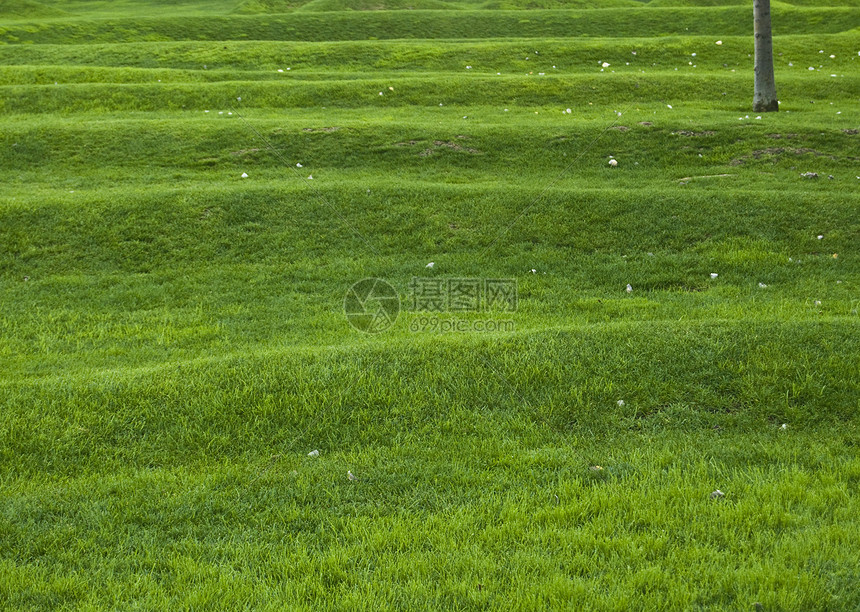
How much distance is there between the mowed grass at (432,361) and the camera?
416 centimetres

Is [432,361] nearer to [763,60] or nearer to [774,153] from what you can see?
[774,153]

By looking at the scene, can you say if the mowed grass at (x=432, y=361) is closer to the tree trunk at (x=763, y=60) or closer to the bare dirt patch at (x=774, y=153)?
the bare dirt patch at (x=774, y=153)

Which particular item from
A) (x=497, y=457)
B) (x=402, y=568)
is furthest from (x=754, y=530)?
(x=402, y=568)

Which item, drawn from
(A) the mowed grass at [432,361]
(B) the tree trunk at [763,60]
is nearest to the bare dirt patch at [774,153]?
(A) the mowed grass at [432,361]

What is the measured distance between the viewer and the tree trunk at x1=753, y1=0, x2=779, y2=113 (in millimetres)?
17391

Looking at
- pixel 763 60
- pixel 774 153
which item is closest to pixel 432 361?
pixel 774 153

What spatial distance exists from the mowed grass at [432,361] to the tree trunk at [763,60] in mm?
686

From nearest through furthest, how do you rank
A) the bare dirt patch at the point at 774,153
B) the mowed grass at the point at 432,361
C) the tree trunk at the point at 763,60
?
the mowed grass at the point at 432,361 < the bare dirt patch at the point at 774,153 < the tree trunk at the point at 763,60

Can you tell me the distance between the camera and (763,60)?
58.1 ft

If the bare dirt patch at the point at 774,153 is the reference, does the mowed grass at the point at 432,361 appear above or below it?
below

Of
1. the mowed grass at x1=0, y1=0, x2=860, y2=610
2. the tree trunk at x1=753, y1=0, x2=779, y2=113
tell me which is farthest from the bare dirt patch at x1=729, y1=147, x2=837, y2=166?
the tree trunk at x1=753, y1=0, x2=779, y2=113

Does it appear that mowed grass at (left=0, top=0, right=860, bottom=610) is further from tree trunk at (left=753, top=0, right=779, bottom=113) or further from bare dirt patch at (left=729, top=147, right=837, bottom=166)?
tree trunk at (left=753, top=0, right=779, bottom=113)

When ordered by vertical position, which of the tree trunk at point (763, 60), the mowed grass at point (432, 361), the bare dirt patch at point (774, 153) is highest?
the tree trunk at point (763, 60)

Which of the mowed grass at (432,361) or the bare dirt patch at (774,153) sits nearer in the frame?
→ the mowed grass at (432,361)
